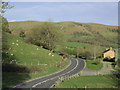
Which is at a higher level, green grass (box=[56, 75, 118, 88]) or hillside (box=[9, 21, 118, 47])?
hillside (box=[9, 21, 118, 47])

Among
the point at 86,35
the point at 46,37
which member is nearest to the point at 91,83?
the point at 46,37

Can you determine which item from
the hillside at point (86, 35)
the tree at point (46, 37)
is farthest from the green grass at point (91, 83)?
the hillside at point (86, 35)

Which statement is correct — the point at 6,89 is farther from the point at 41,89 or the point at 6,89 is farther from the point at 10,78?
the point at 10,78

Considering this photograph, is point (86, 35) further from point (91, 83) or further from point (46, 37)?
point (91, 83)

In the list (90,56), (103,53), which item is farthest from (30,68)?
(103,53)

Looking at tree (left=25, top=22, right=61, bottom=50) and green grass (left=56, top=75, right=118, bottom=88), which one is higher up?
tree (left=25, top=22, right=61, bottom=50)

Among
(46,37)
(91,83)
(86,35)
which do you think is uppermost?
(86,35)

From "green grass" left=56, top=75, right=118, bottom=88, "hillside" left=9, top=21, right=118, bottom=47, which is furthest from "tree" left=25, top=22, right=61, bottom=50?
"green grass" left=56, top=75, right=118, bottom=88

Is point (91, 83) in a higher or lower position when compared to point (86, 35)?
lower

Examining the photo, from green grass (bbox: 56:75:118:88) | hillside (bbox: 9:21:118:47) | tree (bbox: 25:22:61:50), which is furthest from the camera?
hillside (bbox: 9:21:118:47)

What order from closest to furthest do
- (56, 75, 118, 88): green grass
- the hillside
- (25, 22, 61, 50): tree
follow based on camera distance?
(56, 75, 118, 88): green grass < (25, 22, 61, 50): tree < the hillside

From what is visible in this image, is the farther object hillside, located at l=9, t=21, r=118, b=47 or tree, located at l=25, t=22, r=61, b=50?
hillside, located at l=9, t=21, r=118, b=47

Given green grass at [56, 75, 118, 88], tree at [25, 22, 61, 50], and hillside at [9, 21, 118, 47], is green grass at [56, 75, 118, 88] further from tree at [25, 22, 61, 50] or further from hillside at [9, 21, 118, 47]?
hillside at [9, 21, 118, 47]

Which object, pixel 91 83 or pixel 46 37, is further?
pixel 46 37
